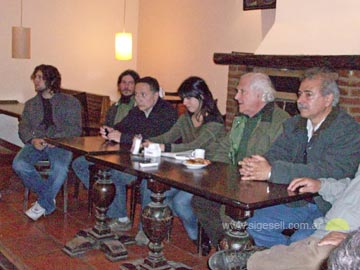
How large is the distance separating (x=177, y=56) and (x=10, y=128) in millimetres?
2270

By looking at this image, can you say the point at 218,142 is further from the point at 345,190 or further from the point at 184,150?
the point at 345,190

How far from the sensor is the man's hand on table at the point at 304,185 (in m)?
2.29

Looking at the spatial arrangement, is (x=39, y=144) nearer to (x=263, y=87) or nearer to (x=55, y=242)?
(x=55, y=242)

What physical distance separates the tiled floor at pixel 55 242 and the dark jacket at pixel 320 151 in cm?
92

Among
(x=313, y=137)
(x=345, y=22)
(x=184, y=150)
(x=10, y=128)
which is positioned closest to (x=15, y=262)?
(x=184, y=150)

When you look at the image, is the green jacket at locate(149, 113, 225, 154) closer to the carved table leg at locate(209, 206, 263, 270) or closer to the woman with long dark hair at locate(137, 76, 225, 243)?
the woman with long dark hair at locate(137, 76, 225, 243)

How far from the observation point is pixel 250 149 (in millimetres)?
2982

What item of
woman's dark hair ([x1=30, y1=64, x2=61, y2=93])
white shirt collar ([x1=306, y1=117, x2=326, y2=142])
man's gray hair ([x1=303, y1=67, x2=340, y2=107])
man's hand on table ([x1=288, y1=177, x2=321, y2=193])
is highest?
man's gray hair ([x1=303, y1=67, x2=340, y2=107])

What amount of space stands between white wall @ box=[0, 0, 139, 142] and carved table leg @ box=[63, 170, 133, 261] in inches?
138

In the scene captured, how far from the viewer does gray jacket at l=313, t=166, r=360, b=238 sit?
219 centimetres

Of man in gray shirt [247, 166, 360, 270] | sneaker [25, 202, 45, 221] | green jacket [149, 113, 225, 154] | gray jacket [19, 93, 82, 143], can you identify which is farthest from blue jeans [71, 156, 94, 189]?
man in gray shirt [247, 166, 360, 270]

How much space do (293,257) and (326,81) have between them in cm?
108

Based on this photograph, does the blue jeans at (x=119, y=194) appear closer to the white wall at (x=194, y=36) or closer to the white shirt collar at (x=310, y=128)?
the white shirt collar at (x=310, y=128)

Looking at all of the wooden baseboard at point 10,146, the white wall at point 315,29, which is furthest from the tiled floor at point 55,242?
the wooden baseboard at point 10,146
